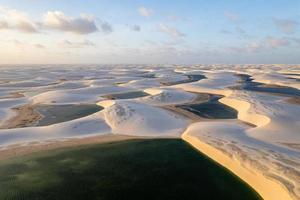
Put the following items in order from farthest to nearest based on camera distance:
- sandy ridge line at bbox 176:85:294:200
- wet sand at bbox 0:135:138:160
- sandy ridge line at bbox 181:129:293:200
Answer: wet sand at bbox 0:135:138:160, sandy ridge line at bbox 176:85:294:200, sandy ridge line at bbox 181:129:293:200

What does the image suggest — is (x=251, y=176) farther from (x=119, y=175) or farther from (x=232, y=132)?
(x=232, y=132)

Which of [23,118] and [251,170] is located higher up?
[251,170]

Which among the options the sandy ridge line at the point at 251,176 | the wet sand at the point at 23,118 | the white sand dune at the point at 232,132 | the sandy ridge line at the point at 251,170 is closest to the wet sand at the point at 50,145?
the white sand dune at the point at 232,132

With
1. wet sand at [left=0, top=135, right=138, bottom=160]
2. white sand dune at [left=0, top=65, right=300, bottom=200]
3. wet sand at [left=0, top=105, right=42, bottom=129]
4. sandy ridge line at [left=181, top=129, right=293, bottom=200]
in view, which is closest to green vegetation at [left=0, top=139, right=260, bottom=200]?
sandy ridge line at [left=181, top=129, right=293, bottom=200]

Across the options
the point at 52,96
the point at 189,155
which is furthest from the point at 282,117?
the point at 52,96

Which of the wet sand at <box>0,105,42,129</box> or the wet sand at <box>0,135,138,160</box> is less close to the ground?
the wet sand at <box>0,135,138,160</box>

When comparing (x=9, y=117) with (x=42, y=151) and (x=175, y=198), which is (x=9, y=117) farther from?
(x=175, y=198)

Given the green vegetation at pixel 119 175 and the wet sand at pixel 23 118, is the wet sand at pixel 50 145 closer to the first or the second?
the green vegetation at pixel 119 175

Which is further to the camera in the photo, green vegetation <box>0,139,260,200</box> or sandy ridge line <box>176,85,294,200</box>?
green vegetation <box>0,139,260,200</box>

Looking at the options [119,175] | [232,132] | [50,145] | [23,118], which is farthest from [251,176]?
[23,118]

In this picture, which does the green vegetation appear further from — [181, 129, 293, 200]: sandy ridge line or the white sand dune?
the white sand dune
